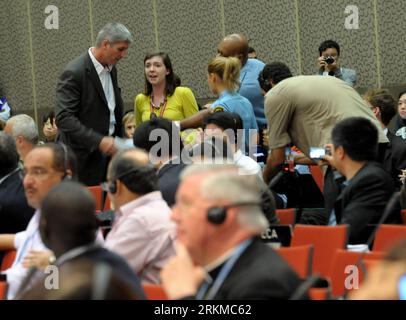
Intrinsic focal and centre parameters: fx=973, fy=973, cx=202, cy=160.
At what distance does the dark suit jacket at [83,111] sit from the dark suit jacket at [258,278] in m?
A: 3.51

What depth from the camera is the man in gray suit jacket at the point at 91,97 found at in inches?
244

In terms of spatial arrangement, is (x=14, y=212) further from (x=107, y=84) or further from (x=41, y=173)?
(x=107, y=84)

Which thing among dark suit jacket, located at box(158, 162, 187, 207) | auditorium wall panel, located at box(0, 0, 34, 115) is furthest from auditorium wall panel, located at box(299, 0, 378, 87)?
dark suit jacket, located at box(158, 162, 187, 207)

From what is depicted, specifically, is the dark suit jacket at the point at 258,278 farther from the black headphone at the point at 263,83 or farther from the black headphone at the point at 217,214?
the black headphone at the point at 263,83

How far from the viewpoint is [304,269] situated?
11.6 feet

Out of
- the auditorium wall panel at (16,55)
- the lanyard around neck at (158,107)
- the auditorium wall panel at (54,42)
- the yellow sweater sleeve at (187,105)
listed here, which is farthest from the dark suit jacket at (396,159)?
the auditorium wall panel at (16,55)

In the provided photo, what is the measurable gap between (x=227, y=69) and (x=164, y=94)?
2.63ft

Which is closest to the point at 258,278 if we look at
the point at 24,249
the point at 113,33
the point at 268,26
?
the point at 24,249

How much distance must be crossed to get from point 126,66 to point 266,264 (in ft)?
26.4

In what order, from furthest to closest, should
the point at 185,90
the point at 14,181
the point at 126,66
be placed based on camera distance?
the point at 126,66 < the point at 185,90 < the point at 14,181

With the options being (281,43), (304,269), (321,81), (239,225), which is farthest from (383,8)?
(239,225)

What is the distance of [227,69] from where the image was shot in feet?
21.0

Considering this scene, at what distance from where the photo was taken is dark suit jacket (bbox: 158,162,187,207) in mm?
4753
